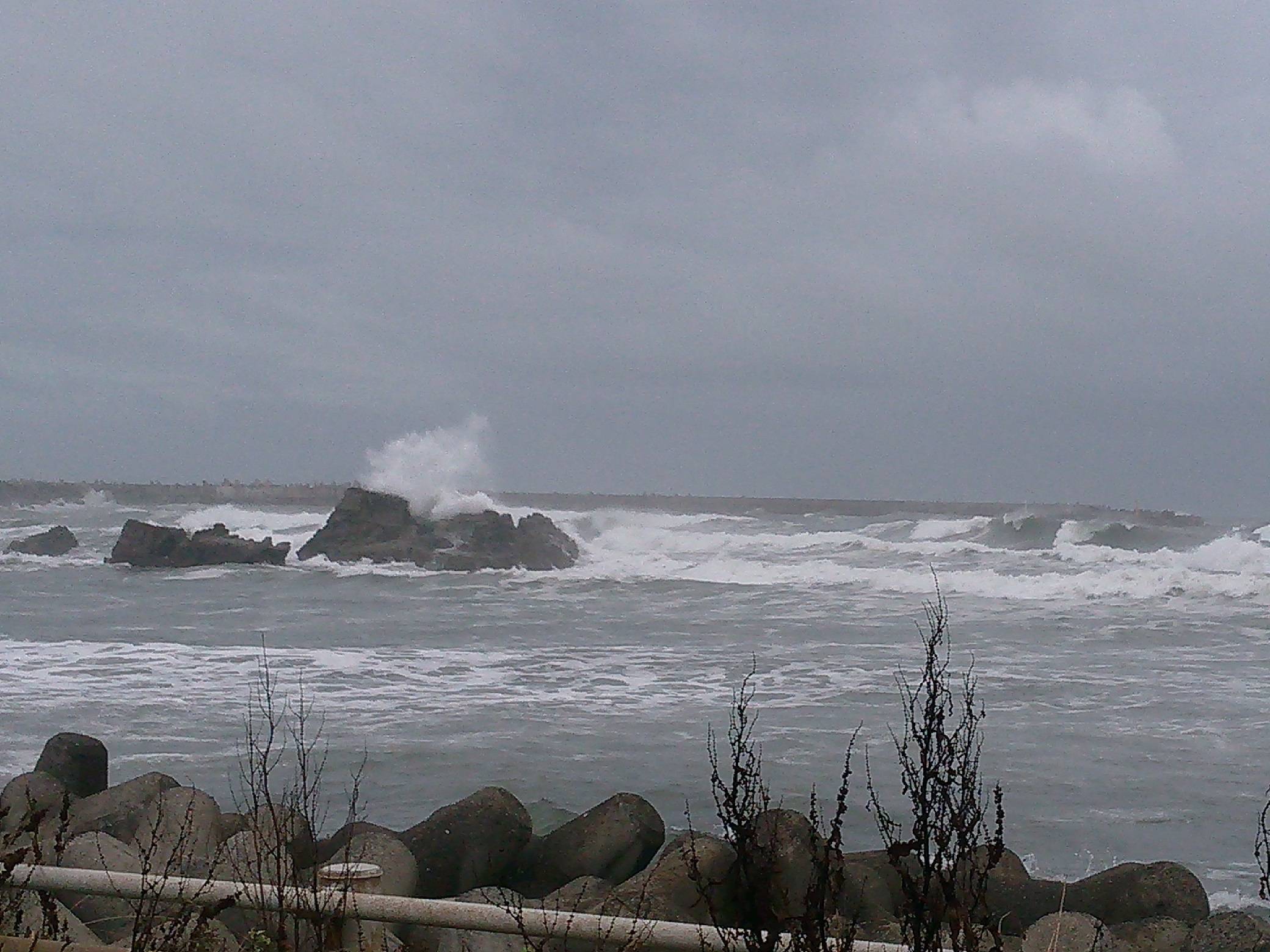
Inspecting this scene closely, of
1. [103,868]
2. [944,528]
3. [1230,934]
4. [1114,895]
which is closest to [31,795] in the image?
[103,868]

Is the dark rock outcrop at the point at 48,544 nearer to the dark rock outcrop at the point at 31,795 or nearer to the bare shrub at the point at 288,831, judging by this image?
the bare shrub at the point at 288,831

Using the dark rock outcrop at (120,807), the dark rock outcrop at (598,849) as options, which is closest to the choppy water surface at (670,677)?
the dark rock outcrop at (120,807)

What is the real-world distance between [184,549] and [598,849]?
3303 cm

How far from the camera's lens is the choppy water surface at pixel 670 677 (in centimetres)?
1057

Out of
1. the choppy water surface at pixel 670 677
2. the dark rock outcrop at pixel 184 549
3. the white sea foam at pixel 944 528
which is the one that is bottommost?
the choppy water surface at pixel 670 677

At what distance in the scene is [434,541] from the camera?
40094 millimetres

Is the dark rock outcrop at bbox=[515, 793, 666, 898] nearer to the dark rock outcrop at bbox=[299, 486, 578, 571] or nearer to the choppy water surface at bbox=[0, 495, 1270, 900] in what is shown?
the choppy water surface at bbox=[0, 495, 1270, 900]

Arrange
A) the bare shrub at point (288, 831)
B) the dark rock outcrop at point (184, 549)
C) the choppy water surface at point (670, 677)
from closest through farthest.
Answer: the bare shrub at point (288, 831) → the choppy water surface at point (670, 677) → the dark rock outcrop at point (184, 549)

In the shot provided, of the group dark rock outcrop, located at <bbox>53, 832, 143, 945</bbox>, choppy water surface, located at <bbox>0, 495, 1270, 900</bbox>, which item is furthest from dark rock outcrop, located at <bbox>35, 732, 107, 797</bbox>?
dark rock outcrop, located at <bbox>53, 832, 143, 945</bbox>

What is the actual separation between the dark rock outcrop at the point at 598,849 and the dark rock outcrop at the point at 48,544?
133 feet

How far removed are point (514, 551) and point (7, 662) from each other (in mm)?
21124

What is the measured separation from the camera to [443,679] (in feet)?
53.7

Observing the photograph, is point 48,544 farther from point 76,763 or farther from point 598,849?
point 598,849

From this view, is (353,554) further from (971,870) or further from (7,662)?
(971,870)
